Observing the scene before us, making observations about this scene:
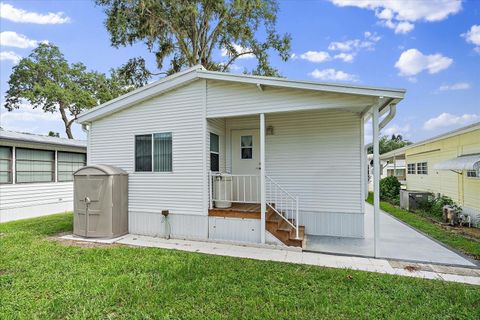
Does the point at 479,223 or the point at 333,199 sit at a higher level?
the point at 333,199

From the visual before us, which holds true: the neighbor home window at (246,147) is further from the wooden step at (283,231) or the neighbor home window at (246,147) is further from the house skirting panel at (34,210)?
the house skirting panel at (34,210)

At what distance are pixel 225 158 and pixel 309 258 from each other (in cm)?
370

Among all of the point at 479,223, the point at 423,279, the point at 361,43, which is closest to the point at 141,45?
the point at 361,43

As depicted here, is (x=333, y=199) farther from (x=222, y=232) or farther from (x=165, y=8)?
(x=165, y=8)

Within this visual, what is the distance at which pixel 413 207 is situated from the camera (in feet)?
36.5

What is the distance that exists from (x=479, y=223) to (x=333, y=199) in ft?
16.7

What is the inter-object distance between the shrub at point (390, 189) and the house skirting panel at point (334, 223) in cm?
1005

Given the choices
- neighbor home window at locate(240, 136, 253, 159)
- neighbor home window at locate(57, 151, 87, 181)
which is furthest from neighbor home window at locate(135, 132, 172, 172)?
neighbor home window at locate(57, 151, 87, 181)

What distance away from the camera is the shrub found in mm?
15281

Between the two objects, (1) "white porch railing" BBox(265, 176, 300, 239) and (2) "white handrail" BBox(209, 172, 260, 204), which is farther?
(1) "white porch railing" BBox(265, 176, 300, 239)

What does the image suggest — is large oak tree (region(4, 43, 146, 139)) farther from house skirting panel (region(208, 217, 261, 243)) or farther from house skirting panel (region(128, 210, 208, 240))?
house skirting panel (region(208, 217, 261, 243))

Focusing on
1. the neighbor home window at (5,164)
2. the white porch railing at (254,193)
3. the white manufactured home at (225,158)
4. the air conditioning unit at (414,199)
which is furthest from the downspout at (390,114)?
the neighbor home window at (5,164)

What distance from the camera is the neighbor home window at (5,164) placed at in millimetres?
9077

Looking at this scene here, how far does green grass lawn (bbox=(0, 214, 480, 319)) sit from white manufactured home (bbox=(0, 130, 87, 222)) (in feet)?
19.2
